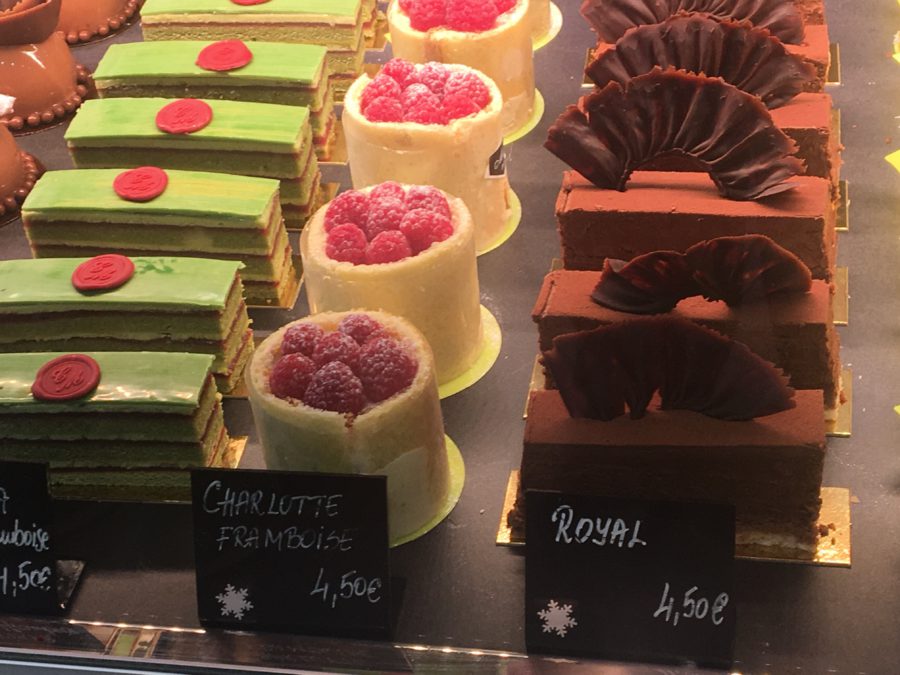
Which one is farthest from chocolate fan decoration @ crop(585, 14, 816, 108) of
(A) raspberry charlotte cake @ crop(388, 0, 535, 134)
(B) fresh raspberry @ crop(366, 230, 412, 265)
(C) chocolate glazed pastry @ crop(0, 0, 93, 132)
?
(C) chocolate glazed pastry @ crop(0, 0, 93, 132)

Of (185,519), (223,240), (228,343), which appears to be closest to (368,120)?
(223,240)

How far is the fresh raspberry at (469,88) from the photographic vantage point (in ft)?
10.4

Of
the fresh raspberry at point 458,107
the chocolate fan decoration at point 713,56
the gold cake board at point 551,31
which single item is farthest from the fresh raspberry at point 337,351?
the gold cake board at point 551,31

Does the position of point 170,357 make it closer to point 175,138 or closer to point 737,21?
point 175,138

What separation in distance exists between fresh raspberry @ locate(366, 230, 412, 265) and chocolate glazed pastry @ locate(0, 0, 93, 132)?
1.34 meters

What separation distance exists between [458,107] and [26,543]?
1.47 meters

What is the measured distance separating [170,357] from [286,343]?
256 millimetres

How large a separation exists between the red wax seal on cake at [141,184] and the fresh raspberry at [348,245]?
19.5 inches

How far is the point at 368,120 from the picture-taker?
317cm

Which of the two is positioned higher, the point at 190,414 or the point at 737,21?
the point at 737,21

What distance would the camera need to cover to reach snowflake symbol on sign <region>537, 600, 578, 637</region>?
2072 mm

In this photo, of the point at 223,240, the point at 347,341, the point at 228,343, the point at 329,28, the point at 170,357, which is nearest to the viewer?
the point at 347,341

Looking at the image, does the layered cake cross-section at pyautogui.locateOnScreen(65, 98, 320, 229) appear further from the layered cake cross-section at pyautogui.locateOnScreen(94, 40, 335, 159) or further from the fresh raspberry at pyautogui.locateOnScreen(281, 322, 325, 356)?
the fresh raspberry at pyautogui.locateOnScreen(281, 322, 325, 356)

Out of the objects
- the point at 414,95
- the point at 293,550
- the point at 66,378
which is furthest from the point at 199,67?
the point at 293,550
